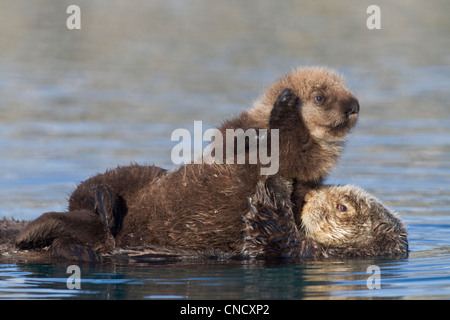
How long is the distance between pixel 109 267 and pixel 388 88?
9721 millimetres

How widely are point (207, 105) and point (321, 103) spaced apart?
7.20m

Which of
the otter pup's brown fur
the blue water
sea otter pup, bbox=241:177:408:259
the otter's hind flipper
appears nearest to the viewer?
the blue water

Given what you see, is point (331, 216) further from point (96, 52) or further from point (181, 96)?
point (96, 52)

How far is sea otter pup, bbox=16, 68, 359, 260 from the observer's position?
6.66 m

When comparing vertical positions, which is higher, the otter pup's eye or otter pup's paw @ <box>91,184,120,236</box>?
the otter pup's eye

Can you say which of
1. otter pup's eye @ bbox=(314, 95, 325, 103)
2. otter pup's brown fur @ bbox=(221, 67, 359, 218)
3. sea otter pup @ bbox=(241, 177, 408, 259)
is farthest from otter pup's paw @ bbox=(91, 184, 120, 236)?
otter pup's eye @ bbox=(314, 95, 325, 103)

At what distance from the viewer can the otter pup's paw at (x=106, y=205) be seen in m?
6.78

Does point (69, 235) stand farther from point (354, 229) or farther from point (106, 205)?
point (354, 229)

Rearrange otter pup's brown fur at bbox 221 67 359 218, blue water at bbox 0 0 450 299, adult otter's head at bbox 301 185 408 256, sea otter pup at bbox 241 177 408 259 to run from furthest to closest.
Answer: adult otter's head at bbox 301 185 408 256 < sea otter pup at bbox 241 177 408 259 < otter pup's brown fur at bbox 221 67 359 218 < blue water at bbox 0 0 450 299

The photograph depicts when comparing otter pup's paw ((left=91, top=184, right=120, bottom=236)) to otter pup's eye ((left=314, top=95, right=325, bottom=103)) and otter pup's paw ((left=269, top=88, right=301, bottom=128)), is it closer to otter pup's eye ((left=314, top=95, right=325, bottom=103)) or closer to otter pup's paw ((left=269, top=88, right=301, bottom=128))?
otter pup's paw ((left=269, top=88, right=301, bottom=128))

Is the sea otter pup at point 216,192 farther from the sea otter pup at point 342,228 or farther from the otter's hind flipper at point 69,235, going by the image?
the sea otter pup at point 342,228

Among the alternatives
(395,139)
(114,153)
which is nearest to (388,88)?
(395,139)

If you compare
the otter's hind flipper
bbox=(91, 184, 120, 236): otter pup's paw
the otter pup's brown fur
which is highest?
the otter pup's brown fur

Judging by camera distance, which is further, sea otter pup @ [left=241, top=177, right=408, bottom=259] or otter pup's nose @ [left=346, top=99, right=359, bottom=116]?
sea otter pup @ [left=241, top=177, right=408, bottom=259]
